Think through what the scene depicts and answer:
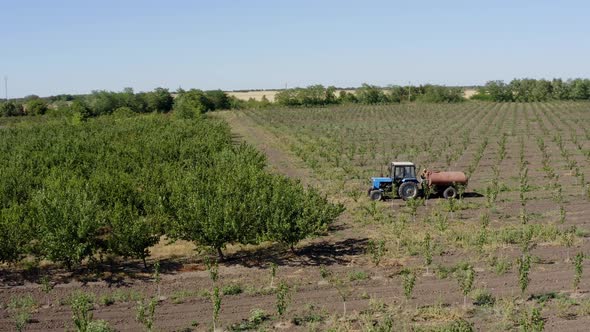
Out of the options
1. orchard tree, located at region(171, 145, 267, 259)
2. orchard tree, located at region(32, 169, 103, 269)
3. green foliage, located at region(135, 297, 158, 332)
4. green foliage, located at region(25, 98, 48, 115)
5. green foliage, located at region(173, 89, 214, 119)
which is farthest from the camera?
green foliage, located at region(25, 98, 48, 115)

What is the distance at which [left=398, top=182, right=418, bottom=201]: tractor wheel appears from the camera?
27.3m

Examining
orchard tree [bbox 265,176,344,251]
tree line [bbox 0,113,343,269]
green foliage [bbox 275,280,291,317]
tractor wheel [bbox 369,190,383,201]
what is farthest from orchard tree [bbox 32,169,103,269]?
tractor wheel [bbox 369,190,383,201]

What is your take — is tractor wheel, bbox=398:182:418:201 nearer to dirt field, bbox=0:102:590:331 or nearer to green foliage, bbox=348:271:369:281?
dirt field, bbox=0:102:590:331

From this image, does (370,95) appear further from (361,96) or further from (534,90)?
(534,90)

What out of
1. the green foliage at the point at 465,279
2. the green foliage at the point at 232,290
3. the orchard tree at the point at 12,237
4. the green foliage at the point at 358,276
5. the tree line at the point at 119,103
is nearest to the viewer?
the green foliage at the point at 465,279

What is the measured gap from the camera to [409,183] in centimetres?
2733

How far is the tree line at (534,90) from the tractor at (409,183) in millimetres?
119521

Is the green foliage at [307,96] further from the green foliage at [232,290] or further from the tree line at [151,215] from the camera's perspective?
the green foliage at [232,290]

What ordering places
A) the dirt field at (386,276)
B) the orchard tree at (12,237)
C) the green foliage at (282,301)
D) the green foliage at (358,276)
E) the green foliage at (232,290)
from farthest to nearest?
the orchard tree at (12,237) → the green foliage at (358,276) → the green foliage at (232,290) → the dirt field at (386,276) → the green foliage at (282,301)

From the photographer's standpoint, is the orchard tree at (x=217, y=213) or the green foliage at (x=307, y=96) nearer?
the orchard tree at (x=217, y=213)

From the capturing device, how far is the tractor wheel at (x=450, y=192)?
27484mm

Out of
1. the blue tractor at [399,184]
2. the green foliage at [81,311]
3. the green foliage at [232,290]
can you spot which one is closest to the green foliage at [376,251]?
the green foliage at [232,290]

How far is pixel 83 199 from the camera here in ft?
65.7

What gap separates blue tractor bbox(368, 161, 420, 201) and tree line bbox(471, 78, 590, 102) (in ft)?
395
